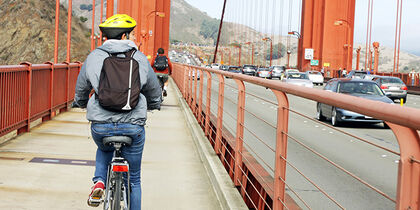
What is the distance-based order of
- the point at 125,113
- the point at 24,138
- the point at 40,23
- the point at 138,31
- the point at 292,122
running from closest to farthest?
the point at 125,113, the point at 292,122, the point at 24,138, the point at 138,31, the point at 40,23

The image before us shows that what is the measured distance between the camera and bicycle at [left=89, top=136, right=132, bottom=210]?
13.1ft

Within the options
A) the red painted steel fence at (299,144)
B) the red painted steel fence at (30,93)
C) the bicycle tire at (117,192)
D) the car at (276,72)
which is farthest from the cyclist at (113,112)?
the car at (276,72)

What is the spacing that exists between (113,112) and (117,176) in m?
0.41

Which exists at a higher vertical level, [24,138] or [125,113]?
[125,113]

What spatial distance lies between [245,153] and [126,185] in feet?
6.90

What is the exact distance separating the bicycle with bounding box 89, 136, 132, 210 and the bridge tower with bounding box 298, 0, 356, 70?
80.2 metres

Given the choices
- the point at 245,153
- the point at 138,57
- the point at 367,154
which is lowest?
the point at 245,153

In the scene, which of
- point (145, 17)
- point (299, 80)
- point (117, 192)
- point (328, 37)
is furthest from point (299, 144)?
point (328, 37)

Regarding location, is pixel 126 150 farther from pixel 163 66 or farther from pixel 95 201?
pixel 163 66

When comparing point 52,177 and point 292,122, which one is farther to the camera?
point 52,177

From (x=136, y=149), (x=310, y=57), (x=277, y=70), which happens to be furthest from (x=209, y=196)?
(x=310, y=57)

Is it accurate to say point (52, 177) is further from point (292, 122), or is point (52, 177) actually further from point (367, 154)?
point (367, 154)

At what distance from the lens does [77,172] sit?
7.16 meters

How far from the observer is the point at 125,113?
4008 millimetres
